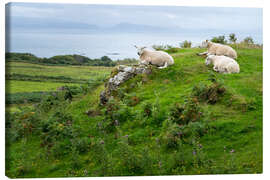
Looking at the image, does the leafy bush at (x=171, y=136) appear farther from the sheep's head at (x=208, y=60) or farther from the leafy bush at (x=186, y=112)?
the sheep's head at (x=208, y=60)

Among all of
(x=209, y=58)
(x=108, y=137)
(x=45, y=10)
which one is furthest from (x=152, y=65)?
(x=45, y=10)

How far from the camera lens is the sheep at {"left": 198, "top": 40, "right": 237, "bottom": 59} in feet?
35.8

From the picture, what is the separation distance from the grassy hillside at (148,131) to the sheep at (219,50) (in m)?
1.75

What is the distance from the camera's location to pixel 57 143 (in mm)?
7965

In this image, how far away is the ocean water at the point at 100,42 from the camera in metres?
8.86

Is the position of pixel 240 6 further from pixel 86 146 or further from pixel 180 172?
pixel 86 146

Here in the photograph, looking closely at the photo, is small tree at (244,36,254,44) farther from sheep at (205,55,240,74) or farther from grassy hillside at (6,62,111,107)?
grassy hillside at (6,62,111,107)

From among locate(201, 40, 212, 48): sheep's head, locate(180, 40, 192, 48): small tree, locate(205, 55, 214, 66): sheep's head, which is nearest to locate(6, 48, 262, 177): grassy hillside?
locate(205, 55, 214, 66): sheep's head

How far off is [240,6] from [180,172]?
5117 millimetres

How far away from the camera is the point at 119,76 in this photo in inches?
379

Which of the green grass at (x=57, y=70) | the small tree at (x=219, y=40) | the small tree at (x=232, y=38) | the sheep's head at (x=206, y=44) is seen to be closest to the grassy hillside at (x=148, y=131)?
the green grass at (x=57, y=70)

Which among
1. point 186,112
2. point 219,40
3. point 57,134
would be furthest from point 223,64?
point 57,134

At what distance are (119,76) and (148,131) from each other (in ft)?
7.41
